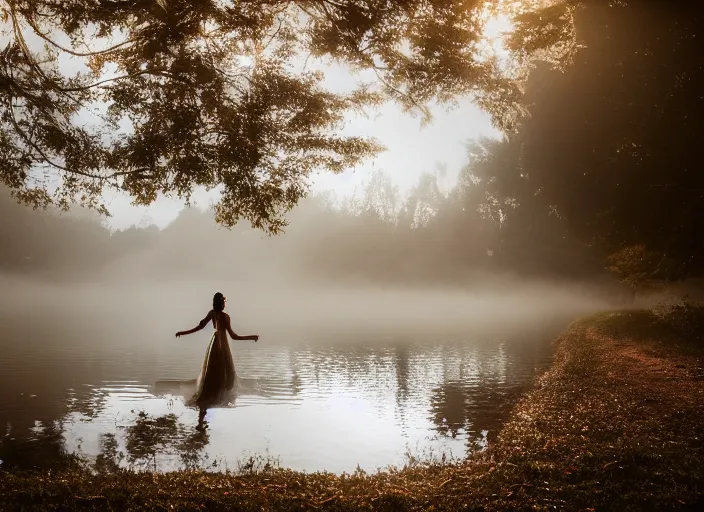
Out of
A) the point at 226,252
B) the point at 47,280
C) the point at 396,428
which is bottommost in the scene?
the point at 396,428

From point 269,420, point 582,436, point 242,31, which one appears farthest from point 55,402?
point 582,436

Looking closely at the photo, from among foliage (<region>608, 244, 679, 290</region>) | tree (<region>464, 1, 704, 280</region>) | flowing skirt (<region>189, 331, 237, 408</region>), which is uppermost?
tree (<region>464, 1, 704, 280</region>)

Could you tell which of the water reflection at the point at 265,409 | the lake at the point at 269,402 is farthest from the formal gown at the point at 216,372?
the lake at the point at 269,402

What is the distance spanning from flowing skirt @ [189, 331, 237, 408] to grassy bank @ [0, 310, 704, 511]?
5.59m

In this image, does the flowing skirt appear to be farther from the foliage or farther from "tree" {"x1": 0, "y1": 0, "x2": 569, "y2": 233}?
the foliage

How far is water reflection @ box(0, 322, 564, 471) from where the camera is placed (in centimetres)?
1131

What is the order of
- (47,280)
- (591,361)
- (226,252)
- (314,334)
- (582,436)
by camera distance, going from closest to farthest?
1. (582,436)
2. (591,361)
3. (314,334)
4. (47,280)
5. (226,252)

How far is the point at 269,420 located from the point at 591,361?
53.0 feet

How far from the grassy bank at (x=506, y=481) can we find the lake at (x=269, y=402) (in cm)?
154

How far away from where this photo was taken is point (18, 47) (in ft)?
48.0

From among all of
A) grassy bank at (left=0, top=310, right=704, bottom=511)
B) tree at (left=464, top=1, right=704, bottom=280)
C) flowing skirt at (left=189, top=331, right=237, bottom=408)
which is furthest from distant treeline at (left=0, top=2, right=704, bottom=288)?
flowing skirt at (left=189, top=331, right=237, bottom=408)

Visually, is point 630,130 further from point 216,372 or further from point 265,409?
point 216,372

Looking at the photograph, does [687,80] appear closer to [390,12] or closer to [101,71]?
[390,12]

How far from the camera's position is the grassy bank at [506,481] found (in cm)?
741
